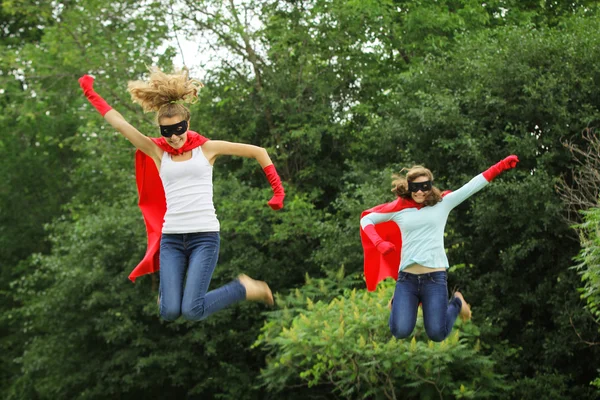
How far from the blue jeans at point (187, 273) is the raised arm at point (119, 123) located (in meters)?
0.64

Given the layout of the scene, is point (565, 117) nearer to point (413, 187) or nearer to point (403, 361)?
point (403, 361)

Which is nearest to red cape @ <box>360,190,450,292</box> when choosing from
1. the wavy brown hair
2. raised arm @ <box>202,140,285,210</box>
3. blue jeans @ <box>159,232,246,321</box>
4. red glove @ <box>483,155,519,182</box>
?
the wavy brown hair

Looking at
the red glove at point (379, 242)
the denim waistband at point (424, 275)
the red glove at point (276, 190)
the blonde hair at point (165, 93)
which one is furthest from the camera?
the denim waistband at point (424, 275)

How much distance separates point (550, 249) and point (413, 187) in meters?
8.85

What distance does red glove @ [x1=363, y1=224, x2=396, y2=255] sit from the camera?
7.29 metres

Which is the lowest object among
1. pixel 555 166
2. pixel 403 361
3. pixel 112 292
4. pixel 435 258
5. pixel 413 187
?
pixel 112 292

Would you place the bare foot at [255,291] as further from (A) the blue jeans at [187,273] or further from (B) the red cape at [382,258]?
(B) the red cape at [382,258]

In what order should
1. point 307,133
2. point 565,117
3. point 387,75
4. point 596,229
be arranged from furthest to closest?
1. point 387,75
2. point 307,133
3. point 565,117
4. point 596,229

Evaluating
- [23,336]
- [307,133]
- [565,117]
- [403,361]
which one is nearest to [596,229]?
[403,361]

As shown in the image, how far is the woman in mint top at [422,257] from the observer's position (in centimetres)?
795

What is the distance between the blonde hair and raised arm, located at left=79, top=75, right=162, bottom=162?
194 mm

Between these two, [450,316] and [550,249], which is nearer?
[450,316]

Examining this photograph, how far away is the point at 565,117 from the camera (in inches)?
619

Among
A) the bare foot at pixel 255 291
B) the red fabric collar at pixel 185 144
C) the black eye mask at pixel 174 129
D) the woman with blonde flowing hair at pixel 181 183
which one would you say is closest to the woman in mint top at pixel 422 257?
the bare foot at pixel 255 291
